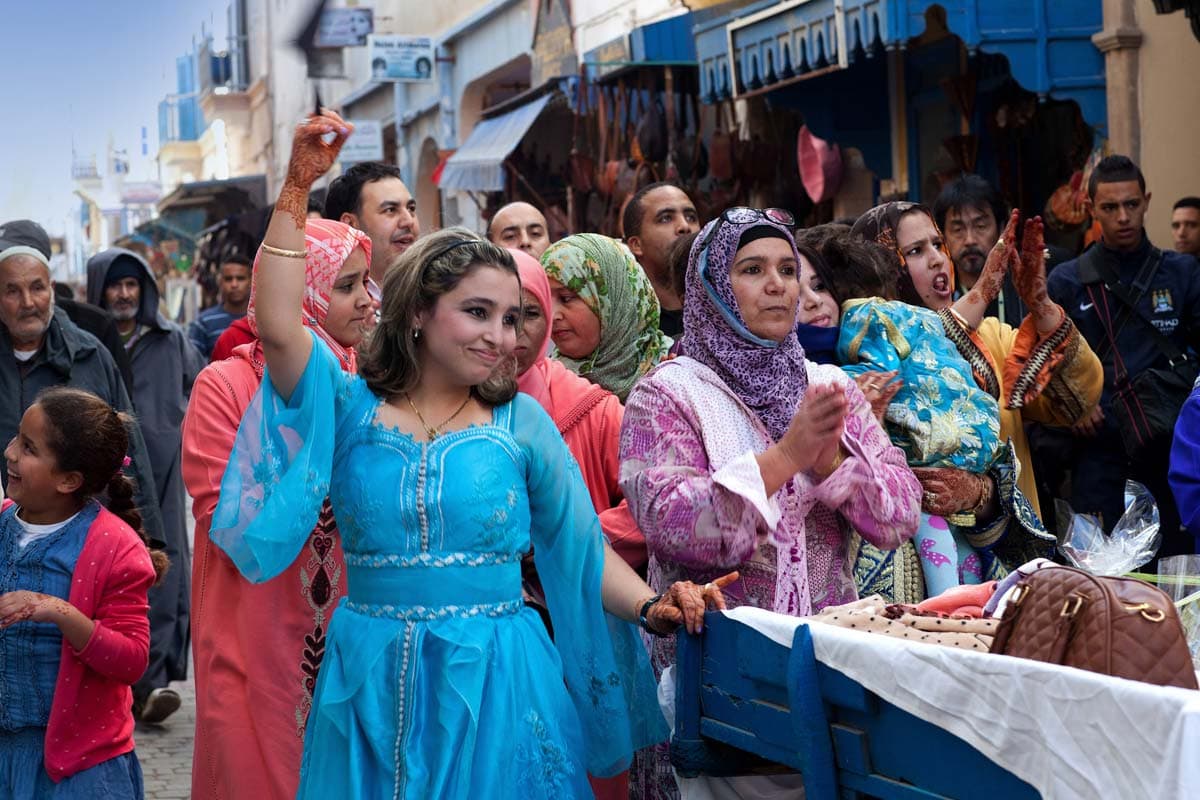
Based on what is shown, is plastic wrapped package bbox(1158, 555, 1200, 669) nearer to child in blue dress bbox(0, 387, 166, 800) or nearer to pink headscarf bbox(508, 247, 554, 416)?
pink headscarf bbox(508, 247, 554, 416)

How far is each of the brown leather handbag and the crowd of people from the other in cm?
87

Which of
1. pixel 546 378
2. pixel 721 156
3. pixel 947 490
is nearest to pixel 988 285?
pixel 947 490

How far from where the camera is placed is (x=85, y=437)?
4801 millimetres

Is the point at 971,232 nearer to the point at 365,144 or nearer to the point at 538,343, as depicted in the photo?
the point at 538,343

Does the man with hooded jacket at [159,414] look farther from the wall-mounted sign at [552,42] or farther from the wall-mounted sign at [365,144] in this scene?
the wall-mounted sign at [365,144]

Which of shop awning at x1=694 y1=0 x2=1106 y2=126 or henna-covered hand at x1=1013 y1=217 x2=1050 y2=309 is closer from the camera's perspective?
henna-covered hand at x1=1013 y1=217 x2=1050 y2=309

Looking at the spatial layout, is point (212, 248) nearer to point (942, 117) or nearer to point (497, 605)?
point (942, 117)

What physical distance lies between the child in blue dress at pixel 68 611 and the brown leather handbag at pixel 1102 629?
2.65m

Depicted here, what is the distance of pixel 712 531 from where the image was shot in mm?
3791

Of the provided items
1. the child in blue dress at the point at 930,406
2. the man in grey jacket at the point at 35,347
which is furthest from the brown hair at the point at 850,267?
the man in grey jacket at the point at 35,347

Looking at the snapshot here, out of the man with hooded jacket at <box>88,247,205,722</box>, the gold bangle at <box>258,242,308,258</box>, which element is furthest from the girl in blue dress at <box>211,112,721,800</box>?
the man with hooded jacket at <box>88,247,205,722</box>

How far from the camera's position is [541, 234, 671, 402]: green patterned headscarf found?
197 inches

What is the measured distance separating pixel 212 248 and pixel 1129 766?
100 feet

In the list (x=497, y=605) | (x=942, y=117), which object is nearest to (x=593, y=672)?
(x=497, y=605)
